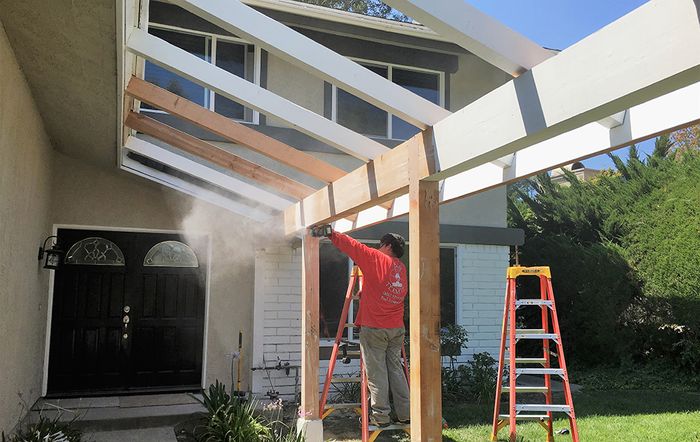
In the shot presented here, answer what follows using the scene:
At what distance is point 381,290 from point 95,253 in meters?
4.50

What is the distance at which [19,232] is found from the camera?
514 cm

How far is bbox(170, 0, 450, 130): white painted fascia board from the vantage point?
126 inches

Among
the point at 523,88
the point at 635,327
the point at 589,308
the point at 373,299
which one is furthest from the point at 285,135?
the point at 635,327

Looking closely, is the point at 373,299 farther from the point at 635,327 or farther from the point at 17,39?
the point at 635,327

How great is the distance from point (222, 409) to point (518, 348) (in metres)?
7.75

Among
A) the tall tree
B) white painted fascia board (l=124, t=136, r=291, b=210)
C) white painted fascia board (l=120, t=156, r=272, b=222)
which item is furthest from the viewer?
the tall tree

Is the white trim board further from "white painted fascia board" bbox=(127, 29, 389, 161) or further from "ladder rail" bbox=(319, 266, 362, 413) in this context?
"white painted fascia board" bbox=(127, 29, 389, 161)

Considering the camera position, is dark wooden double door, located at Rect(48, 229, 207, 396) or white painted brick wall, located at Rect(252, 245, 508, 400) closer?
dark wooden double door, located at Rect(48, 229, 207, 396)

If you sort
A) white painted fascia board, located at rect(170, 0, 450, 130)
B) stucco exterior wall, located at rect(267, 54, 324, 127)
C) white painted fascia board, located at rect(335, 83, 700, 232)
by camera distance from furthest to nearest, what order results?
stucco exterior wall, located at rect(267, 54, 324, 127) → white painted fascia board, located at rect(170, 0, 450, 130) → white painted fascia board, located at rect(335, 83, 700, 232)

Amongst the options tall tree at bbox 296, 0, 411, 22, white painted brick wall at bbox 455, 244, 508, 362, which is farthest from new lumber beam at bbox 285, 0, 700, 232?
tall tree at bbox 296, 0, 411, 22

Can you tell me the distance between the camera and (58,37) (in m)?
3.55

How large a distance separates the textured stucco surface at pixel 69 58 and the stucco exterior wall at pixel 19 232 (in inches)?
5.0

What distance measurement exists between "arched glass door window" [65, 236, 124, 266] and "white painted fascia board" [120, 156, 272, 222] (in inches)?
54.1

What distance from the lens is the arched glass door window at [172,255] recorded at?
26.5ft
